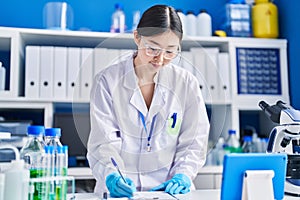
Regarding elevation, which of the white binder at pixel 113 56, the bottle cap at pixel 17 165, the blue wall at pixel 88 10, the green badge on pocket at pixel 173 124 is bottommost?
the bottle cap at pixel 17 165

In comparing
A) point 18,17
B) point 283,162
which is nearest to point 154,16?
point 283,162

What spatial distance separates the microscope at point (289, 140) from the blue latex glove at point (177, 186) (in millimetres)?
281

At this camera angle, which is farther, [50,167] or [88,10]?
[88,10]

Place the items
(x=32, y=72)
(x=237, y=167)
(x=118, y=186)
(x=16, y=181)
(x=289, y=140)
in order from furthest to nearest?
(x=32, y=72) < (x=289, y=140) < (x=118, y=186) < (x=237, y=167) < (x=16, y=181)

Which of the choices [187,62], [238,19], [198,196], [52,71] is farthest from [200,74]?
[238,19]

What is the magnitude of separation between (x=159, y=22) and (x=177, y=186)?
0.48 m

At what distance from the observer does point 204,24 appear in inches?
88.4

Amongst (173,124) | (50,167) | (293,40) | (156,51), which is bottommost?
(50,167)

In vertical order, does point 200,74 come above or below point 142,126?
above

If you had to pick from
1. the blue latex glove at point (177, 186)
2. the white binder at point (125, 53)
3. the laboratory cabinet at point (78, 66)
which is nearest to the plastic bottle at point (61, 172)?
the blue latex glove at point (177, 186)

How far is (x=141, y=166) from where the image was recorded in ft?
3.78

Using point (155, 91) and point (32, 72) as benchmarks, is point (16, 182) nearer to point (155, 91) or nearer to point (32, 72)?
point (155, 91)

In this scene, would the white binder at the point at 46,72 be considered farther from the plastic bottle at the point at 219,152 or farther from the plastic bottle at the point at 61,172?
the plastic bottle at the point at 61,172

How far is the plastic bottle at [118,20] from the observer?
220 cm
